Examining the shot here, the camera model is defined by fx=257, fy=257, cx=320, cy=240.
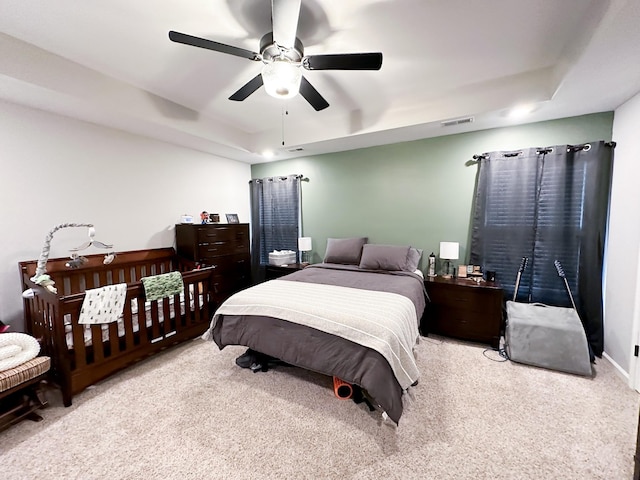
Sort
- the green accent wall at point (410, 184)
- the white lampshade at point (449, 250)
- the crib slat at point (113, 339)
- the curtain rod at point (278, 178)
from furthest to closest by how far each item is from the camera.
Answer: the curtain rod at point (278, 178) → the white lampshade at point (449, 250) → the green accent wall at point (410, 184) → the crib slat at point (113, 339)

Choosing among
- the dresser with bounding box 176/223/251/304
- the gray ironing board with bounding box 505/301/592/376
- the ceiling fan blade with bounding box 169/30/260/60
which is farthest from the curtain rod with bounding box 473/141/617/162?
the dresser with bounding box 176/223/251/304

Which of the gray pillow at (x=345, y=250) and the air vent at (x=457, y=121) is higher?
the air vent at (x=457, y=121)

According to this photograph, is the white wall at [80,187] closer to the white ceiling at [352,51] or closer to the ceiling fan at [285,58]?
the white ceiling at [352,51]

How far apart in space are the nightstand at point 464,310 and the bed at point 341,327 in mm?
240

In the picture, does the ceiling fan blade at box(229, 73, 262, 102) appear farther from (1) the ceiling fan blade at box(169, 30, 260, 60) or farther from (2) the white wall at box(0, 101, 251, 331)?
(2) the white wall at box(0, 101, 251, 331)

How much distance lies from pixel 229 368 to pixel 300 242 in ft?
7.14

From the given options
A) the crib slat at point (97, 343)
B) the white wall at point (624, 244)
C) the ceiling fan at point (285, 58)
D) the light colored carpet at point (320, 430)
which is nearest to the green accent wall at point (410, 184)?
the white wall at point (624, 244)

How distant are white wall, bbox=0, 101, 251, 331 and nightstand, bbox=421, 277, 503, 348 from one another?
3616 millimetres

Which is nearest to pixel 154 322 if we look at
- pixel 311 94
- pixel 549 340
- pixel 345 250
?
pixel 345 250

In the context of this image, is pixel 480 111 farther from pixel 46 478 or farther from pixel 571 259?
pixel 46 478

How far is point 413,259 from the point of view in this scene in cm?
328

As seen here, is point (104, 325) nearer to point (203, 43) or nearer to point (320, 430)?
point (320, 430)

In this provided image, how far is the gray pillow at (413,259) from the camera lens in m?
3.20

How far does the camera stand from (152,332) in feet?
8.30
